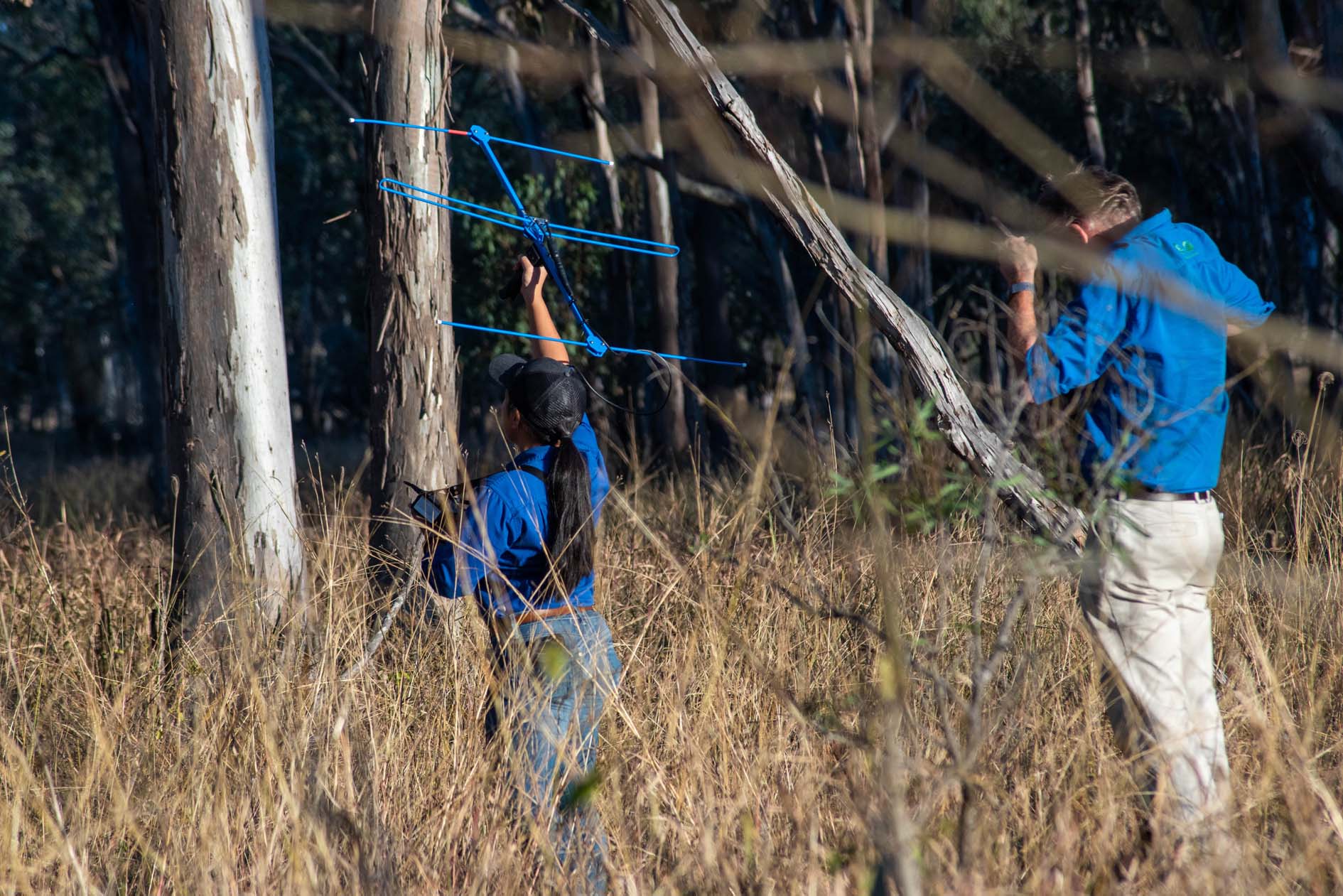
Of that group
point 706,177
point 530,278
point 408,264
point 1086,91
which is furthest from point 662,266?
point 530,278

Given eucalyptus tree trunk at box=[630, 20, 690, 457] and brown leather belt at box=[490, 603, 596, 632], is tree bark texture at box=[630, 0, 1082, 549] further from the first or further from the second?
eucalyptus tree trunk at box=[630, 20, 690, 457]

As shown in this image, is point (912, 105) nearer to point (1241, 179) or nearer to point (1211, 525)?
point (1241, 179)

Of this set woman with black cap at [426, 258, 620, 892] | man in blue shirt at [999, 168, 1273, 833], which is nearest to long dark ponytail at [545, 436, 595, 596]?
woman with black cap at [426, 258, 620, 892]

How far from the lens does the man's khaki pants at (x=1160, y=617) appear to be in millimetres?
2762

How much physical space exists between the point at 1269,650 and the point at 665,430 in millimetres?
6902

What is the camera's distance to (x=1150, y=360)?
279 centimetres

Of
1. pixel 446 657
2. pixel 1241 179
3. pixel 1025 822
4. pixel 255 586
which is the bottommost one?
pixel 1025 822

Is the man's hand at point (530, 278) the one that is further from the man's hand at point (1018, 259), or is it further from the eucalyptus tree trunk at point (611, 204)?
the eucalyptus tree trunk at point (611, 204)

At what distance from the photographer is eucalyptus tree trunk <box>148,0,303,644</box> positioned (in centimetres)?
377

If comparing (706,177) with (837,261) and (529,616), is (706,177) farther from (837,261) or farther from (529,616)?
(529,616)

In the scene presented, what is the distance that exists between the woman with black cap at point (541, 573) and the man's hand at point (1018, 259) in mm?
1077

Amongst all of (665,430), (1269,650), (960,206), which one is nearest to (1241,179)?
(960,206)

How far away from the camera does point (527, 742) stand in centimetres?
287

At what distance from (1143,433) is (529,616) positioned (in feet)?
4.92
